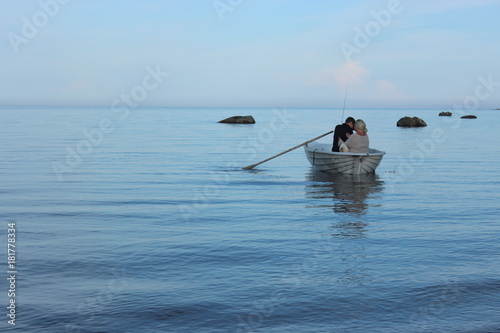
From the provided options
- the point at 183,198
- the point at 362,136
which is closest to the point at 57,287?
the point at 183,198

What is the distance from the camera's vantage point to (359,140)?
22062mm

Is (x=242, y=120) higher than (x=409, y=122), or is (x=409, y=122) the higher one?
(x=242, y=120)

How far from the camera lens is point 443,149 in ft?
131

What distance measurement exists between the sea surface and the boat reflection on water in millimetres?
67

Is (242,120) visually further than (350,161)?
Yes

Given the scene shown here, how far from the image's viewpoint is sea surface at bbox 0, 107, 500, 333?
7.47 metres

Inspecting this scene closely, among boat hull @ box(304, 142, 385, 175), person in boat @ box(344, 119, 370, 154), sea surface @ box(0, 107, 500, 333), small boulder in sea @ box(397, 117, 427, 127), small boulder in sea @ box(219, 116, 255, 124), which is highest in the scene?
small boulder in sea @ box(219, 116, 255, 124)

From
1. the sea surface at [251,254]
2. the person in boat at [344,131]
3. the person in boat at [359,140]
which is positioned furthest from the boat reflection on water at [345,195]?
the person in boat at [344,131]

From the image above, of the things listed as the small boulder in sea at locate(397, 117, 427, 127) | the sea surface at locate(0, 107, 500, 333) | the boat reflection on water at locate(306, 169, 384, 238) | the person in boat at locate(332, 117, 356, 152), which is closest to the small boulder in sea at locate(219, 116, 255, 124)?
the small boulder in sea at locate(397, 117, 427, 127)

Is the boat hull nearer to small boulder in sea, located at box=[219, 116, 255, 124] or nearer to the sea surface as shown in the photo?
the sea surface

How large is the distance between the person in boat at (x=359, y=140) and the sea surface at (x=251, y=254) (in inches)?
46.9

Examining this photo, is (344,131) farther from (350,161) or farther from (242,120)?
(242,120)

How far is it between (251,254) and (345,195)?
8.55 m

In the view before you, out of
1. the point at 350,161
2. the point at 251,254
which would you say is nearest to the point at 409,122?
the point at 350,161
